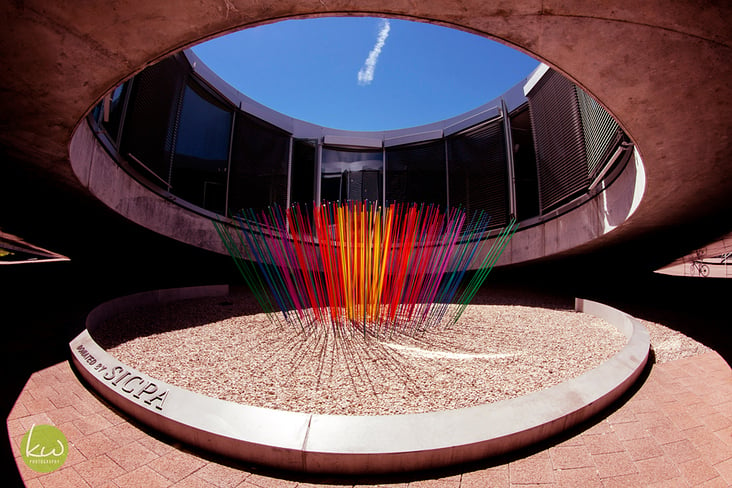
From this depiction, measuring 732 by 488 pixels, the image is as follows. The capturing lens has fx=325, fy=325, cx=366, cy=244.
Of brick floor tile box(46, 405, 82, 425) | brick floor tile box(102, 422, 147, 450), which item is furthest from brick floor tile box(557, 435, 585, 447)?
brick floor tile box(46, 405, 82, 425)

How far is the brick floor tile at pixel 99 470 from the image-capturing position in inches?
51.2

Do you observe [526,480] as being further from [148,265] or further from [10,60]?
[148,265]

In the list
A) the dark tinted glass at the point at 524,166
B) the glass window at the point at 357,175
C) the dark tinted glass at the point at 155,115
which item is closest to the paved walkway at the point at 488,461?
the dark tinted glass at the point at 155,115

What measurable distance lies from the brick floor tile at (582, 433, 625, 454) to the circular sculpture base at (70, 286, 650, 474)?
9 cm

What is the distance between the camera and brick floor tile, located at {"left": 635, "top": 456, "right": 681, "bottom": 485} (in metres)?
1.36

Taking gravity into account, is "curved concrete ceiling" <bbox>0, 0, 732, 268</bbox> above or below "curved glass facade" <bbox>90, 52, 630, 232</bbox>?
below

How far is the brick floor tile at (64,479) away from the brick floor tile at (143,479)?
5.0 inches

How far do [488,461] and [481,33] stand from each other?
7.40 feet

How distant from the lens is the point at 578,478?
52.7 inches

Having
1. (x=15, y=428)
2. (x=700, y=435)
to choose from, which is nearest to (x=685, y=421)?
(x=700, y=435)

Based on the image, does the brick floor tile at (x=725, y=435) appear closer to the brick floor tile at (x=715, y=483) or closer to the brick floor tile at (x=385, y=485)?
the brick floor tile at (x=715, y=483)

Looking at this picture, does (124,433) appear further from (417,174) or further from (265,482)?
(417,174)

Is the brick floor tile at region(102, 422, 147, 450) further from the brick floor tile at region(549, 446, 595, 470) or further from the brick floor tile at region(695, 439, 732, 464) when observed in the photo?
the brick floor tile at region(695, 439, 732, 464)

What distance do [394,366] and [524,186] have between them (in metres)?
6.76
